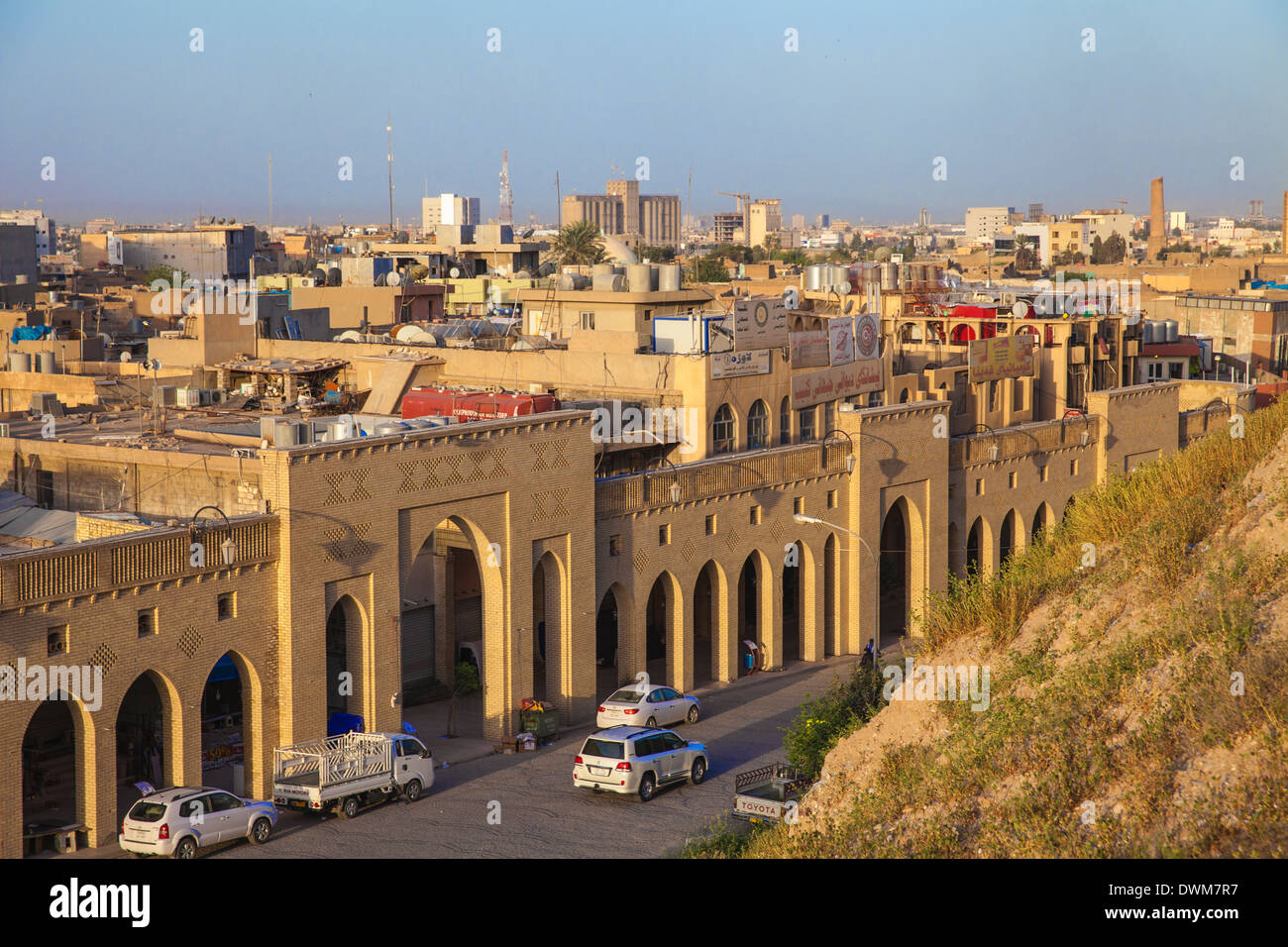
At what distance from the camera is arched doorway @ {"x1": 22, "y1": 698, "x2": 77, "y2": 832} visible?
26.6m

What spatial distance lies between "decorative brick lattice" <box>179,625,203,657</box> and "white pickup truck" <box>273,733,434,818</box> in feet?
8.35

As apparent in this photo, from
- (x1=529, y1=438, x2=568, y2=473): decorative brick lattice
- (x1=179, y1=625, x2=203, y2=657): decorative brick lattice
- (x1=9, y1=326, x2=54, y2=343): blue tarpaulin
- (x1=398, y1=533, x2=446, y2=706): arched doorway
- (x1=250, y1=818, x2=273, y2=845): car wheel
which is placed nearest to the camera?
(x1=250, y1=818, x2=273, y2=845): car wheel

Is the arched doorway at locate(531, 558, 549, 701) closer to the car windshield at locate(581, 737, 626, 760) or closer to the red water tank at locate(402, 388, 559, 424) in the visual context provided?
the red water tank at locate(402, 388, 559, 424)

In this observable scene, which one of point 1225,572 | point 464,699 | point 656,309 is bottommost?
point 464,699

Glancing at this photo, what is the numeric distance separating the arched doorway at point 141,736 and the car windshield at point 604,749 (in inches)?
330

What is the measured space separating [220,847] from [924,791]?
13.1 metres

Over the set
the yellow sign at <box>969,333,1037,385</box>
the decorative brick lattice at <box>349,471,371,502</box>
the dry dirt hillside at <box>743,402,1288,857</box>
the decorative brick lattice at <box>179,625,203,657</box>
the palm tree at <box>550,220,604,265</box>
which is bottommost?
the decorative brick lattice at <box>179,625,203,657</box>

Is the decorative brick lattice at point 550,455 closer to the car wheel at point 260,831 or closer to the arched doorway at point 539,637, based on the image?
the arched doorway at point 539,637

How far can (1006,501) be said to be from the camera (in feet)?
155

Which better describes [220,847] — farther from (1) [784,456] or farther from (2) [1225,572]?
(1) [784,456]

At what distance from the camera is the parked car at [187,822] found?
2291cm

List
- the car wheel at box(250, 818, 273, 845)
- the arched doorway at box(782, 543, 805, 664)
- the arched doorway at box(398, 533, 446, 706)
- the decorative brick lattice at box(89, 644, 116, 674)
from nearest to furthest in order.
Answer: the decorative brick lattice at box(89, 644, 116, 674) → the car wheel at box(250, 818, 273, 845) → the arched doorway at box(398, 533, 446, 706) → the arched doorway at box(782, 543, 805, 664)

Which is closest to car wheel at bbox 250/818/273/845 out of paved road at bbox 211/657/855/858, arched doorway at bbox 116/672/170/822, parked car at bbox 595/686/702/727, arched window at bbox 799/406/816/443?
paved road at bbox 211/657/855/858
